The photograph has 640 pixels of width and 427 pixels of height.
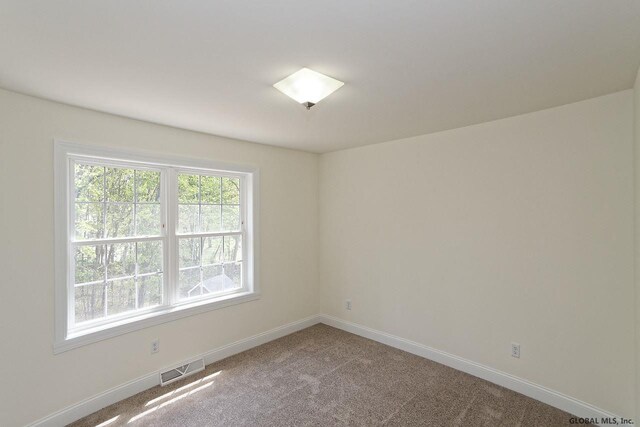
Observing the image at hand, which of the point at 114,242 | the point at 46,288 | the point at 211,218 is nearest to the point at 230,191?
the point at 211,218

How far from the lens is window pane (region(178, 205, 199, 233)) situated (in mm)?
3225

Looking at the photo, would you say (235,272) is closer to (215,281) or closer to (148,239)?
(215,281)

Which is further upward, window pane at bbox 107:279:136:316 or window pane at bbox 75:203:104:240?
window pane at bbox 75:203:104:240

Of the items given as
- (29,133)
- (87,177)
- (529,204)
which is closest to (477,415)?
(529,204)

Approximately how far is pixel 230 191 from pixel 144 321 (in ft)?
5.20

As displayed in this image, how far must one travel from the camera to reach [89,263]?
2.64 metres

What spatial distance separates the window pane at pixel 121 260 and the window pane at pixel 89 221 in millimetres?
172

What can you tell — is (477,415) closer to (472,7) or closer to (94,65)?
(472,7)

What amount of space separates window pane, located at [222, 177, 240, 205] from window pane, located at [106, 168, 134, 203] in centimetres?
96

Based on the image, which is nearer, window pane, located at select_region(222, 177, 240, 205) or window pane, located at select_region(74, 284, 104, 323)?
window pane, located at select_region(74, 284, 104, 323)

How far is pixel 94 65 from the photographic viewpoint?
176cm

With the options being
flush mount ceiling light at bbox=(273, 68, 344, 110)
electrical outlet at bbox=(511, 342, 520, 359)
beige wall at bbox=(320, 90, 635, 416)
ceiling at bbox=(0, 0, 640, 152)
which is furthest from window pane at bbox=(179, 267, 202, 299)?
electrical outlet at bbox=(511, 342, 520, 359)

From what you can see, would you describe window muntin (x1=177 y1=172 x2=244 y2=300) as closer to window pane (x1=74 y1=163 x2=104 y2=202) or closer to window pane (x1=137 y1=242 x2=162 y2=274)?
window pane (x1=137 y1=242 x2=162 y2=274)

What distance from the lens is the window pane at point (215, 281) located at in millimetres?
3443
